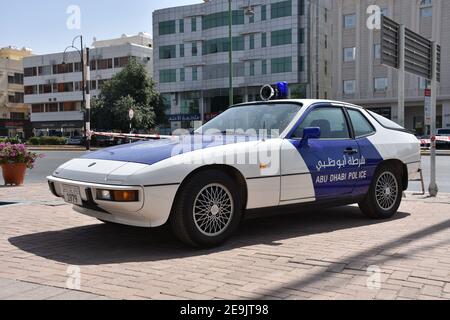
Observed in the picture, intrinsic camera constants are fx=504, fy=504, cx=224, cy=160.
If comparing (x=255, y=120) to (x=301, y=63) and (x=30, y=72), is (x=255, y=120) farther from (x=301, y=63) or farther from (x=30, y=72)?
(x=30, y=72)

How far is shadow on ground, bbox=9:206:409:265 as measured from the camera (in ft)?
15.3

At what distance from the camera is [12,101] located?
3115 inches

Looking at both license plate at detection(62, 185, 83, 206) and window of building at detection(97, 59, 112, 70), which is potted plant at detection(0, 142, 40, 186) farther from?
window of building at detection(97, 59, 112, 70)

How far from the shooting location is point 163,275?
4.00m

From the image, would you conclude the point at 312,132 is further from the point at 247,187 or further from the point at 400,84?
the point at 400,84

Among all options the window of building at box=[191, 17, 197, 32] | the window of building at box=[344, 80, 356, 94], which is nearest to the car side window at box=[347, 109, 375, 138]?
the window of building at box=[344, 80, 356, 94]

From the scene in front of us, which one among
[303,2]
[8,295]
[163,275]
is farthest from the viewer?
[303,2]

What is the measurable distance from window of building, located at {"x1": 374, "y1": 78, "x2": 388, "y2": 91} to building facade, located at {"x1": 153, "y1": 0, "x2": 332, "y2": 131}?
5705mm

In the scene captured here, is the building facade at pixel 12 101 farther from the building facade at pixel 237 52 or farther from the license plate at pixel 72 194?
the license plate at pixel 72 194

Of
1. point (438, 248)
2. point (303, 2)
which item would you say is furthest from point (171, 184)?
point (303, 2)

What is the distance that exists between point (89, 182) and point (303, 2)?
49.3 metres

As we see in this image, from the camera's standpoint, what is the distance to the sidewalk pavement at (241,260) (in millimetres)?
3609

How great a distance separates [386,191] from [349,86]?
47.2 meters

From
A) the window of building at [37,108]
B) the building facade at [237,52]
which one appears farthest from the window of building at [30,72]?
the building facade at [237,52]
